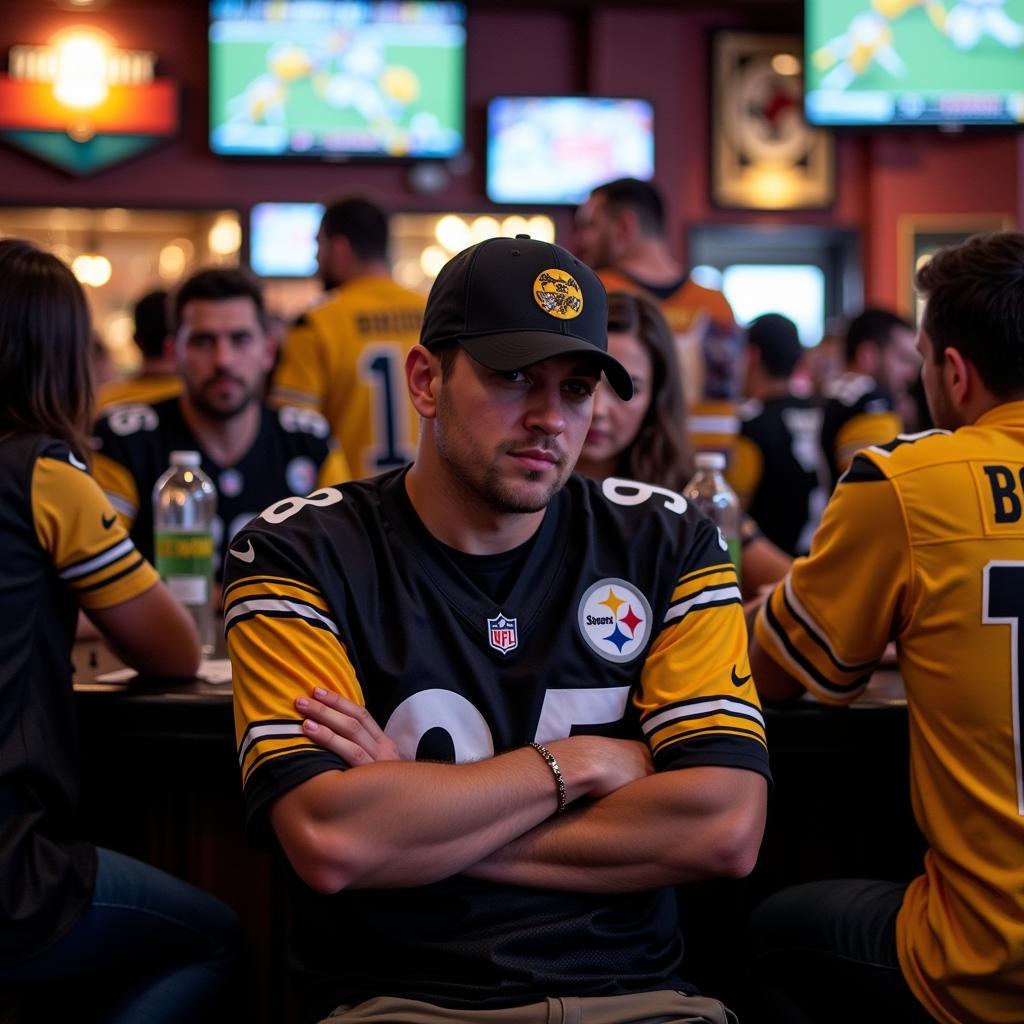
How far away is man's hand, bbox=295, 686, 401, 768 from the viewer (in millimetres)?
1488

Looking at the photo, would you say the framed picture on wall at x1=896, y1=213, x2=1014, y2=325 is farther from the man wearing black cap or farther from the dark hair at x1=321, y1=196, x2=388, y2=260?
the man wearing black cap

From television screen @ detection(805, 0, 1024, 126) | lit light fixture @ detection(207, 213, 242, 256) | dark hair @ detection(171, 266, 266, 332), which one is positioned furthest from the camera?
lit light fixture @ detection(207, 213, 242, 256)

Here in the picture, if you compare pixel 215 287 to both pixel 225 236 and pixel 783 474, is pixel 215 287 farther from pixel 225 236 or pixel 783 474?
pixel 225 236

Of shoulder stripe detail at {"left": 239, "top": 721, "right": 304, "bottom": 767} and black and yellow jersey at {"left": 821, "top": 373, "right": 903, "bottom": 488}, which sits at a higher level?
black and yellow jersey at {"left": 821, "top": 373, "right": 903, "bottom": 488}

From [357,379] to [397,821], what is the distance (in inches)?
99.0

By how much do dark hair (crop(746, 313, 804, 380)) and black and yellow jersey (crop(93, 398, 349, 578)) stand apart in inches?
73.1

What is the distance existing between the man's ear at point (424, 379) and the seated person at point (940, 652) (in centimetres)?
55

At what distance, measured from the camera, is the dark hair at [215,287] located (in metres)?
3.26

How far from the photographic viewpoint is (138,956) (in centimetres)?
186

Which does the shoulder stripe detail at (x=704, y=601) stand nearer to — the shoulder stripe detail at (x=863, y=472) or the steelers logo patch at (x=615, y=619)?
the steelers logo patch at (x=615, y=619)

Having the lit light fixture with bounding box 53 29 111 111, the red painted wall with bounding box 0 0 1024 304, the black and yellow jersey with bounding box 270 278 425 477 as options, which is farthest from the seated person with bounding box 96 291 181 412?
the lit light fixture with bounding box 53 29 111 111

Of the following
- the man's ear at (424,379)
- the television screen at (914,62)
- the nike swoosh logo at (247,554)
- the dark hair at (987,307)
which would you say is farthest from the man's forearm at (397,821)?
the television screen at (914,62)

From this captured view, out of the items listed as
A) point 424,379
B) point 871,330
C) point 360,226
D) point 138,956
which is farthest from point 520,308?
point 871,330

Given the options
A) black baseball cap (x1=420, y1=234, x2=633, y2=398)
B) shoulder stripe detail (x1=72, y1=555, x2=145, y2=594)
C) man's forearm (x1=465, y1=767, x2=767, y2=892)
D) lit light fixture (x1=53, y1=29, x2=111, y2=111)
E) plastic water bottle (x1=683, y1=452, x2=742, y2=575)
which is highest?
lit light fixture (x1=53, y1=29, x2=111, y2=111)
